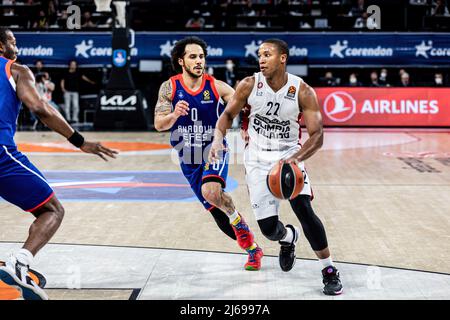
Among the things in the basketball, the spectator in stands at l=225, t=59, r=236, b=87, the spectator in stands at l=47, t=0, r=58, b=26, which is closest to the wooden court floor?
the basketball

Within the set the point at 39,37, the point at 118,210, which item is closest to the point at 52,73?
the point at 39,37

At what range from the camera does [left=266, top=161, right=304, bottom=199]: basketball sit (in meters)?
5.18


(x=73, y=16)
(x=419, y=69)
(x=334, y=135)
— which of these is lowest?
(x=334, y=135)

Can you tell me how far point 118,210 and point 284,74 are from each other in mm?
3593

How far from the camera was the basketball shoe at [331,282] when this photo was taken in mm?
5133

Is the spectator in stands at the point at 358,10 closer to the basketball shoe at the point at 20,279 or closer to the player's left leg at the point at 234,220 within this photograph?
the player's left leg at the point at 234,220

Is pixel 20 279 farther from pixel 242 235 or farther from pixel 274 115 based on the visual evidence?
pixel 274 115

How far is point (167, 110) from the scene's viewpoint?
6328 millimetres

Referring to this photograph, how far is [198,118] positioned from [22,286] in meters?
2.45

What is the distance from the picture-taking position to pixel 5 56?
512 cm

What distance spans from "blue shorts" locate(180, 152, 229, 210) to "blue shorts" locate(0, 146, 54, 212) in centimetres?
163

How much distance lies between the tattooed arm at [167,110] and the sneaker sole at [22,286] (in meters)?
1.95

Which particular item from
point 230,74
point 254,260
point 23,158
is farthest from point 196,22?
point 23,158

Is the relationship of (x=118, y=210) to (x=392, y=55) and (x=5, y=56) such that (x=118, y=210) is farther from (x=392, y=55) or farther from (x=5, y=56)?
(x=392, y=55)
